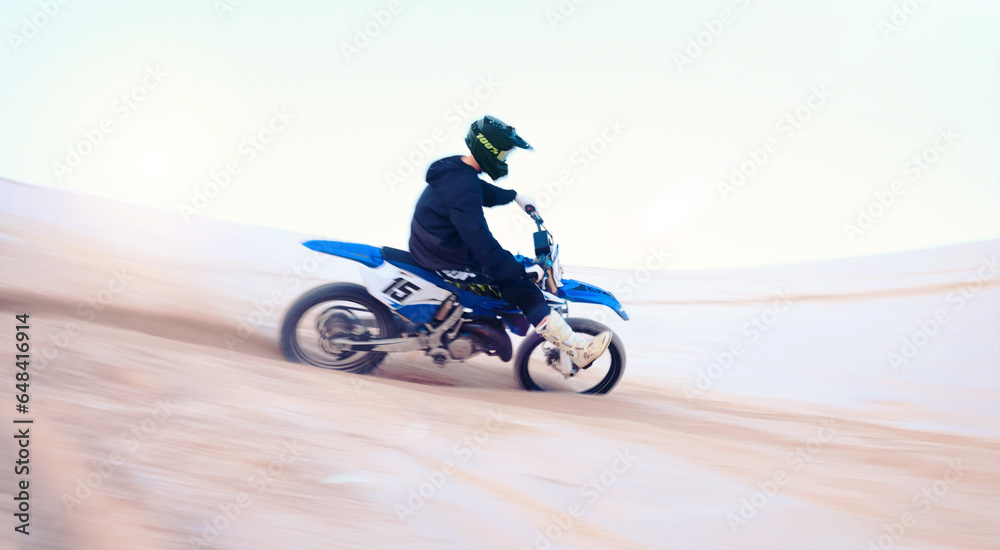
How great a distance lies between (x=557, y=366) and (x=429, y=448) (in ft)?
4.68

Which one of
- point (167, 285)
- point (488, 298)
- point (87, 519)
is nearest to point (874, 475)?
point (488, 298)

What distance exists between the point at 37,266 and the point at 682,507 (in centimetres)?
573

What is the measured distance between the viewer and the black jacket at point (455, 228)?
3600 millimetres

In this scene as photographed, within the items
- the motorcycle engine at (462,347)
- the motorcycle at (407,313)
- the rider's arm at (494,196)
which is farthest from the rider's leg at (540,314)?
the rider's arm at (494,196)

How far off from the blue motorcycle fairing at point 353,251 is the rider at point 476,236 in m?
0.23

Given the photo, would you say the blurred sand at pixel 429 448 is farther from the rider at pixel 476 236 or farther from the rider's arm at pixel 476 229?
the rider's arm at pixel 476 229

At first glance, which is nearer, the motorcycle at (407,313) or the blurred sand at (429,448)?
the blurred sand at (429,448)

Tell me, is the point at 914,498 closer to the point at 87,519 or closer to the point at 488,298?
the point at 488,298

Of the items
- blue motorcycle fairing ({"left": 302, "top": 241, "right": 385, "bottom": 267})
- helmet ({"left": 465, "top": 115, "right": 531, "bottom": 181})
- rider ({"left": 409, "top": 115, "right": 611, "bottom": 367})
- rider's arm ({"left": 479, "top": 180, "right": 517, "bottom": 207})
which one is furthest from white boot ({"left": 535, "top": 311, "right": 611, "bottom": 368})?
blue motorcycle fairing ({"left": 302, "top": 241, "right": 385, "bottom": 267})

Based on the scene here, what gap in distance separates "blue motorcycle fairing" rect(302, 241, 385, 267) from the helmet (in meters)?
0.87

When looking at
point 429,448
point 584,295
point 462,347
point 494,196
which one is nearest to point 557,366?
point 584,295

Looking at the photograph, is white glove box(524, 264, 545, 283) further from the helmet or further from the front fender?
the helmet

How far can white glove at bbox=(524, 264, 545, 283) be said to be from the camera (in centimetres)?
373

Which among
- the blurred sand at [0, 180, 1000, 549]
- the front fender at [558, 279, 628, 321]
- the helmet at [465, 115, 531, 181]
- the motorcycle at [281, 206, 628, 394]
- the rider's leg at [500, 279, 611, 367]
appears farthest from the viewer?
the front fender at [558, 279, 628, 321]
